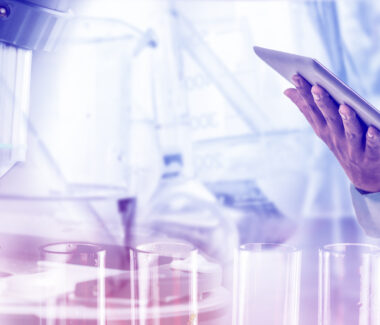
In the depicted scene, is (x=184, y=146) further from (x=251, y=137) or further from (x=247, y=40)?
(x=247, y=40)

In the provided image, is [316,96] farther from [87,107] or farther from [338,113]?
[87,107]

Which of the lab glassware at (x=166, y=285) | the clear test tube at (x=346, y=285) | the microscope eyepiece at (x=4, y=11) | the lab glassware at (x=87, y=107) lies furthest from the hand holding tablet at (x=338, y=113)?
the lab glassware at (x=87, y=107)

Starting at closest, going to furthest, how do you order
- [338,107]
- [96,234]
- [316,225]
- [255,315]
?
[255,315], [338,107], [96,234], [316,225]

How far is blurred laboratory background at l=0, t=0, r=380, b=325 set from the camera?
1316 millimetres

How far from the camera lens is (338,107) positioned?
76cm

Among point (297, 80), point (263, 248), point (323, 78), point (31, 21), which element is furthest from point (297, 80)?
point (31, 21)

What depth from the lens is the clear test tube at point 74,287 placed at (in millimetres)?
641

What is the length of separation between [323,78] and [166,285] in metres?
0.37

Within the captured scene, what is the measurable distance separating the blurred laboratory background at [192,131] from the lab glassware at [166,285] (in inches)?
22.1

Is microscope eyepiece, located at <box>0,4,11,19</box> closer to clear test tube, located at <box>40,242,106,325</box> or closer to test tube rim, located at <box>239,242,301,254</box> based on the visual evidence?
clear test tube, located at <box>40,242,106,325</box>

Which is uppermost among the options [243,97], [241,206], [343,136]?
[243,97]

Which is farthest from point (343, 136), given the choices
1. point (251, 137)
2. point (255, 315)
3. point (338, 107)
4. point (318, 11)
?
point (318, 11)

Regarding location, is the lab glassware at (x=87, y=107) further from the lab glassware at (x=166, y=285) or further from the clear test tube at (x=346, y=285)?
the clear test tube at (x=346, y=285)

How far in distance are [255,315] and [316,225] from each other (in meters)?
0.84
